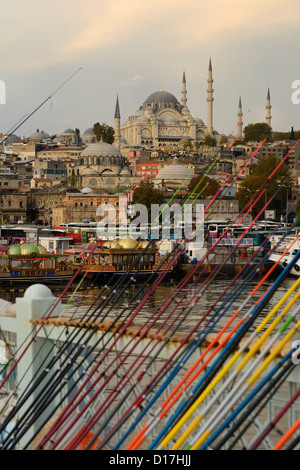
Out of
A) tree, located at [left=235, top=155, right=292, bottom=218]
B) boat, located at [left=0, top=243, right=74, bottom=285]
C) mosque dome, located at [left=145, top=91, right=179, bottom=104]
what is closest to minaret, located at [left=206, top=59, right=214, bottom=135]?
mosque dome, located at [left=145, top=91, right=179, bottom=104]

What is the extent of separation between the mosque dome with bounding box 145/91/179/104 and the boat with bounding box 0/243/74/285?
3645 inches

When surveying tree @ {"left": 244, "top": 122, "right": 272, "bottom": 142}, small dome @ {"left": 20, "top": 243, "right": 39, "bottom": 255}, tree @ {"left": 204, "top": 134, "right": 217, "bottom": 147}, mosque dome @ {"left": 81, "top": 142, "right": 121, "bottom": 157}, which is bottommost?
small dome @ {"left": 20, "top": 243, "right": 39, "bottom": 255}

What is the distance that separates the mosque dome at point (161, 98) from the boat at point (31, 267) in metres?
92.6

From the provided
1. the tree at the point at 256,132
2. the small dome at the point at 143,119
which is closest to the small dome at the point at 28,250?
the tree at the point at 256,132

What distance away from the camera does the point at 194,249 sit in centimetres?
3684

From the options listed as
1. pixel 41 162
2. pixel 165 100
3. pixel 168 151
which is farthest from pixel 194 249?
pixel 165 100

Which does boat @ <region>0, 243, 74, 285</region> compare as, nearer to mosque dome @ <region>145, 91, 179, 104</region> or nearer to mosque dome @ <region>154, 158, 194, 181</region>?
mosque dome @ <region>154, 158, 194, 181</region>

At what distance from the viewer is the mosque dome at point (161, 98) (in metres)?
124

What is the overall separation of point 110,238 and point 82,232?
14.7 feet

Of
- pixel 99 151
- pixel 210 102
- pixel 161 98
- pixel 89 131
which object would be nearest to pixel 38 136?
pixel 89 131

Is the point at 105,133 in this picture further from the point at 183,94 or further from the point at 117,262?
the point at 117,262

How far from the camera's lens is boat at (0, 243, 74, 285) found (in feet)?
102

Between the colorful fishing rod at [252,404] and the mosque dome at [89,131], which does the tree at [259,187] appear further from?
the mosque dome at [89,131]
